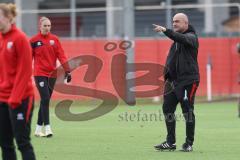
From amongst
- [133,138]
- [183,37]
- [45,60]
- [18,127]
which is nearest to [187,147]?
[183,37]

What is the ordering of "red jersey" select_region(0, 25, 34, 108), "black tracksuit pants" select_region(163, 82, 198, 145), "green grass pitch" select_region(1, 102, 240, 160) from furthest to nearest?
1. "black tracksuit pants" select_region(163, 82, 198, 145)
2. "green grass pitch" select_region(1, 102, 240, 160)
3. "red jersey" select_region(0, 25, 34, 108)

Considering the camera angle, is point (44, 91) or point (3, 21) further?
point (44, 91)

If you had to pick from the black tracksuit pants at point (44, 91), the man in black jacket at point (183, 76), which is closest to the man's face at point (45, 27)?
the black tracksuit pants at point (44, 91)

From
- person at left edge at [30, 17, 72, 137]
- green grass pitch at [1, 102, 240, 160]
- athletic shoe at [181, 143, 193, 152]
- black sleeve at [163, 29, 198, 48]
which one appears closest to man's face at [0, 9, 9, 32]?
green grass pitch at [1, 102, 240, 160]

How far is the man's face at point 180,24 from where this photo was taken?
12.2 m

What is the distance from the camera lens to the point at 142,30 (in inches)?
1356

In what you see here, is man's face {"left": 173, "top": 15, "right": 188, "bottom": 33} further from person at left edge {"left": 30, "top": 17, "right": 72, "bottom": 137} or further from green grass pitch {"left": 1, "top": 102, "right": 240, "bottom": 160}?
person at left edge {"left": 30, "top": 17, "right": 72, "bottom": 137}

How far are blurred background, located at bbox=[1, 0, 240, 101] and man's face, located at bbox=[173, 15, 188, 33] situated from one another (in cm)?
1413

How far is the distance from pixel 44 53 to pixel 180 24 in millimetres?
3344

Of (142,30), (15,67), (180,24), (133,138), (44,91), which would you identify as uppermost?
(180,24)

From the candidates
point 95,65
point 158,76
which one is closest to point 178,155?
point 158,76

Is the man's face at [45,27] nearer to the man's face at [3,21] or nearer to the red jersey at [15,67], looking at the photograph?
the red jersey at [15,67]

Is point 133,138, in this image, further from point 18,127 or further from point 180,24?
point 18,127

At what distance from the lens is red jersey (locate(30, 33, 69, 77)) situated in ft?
48.0
